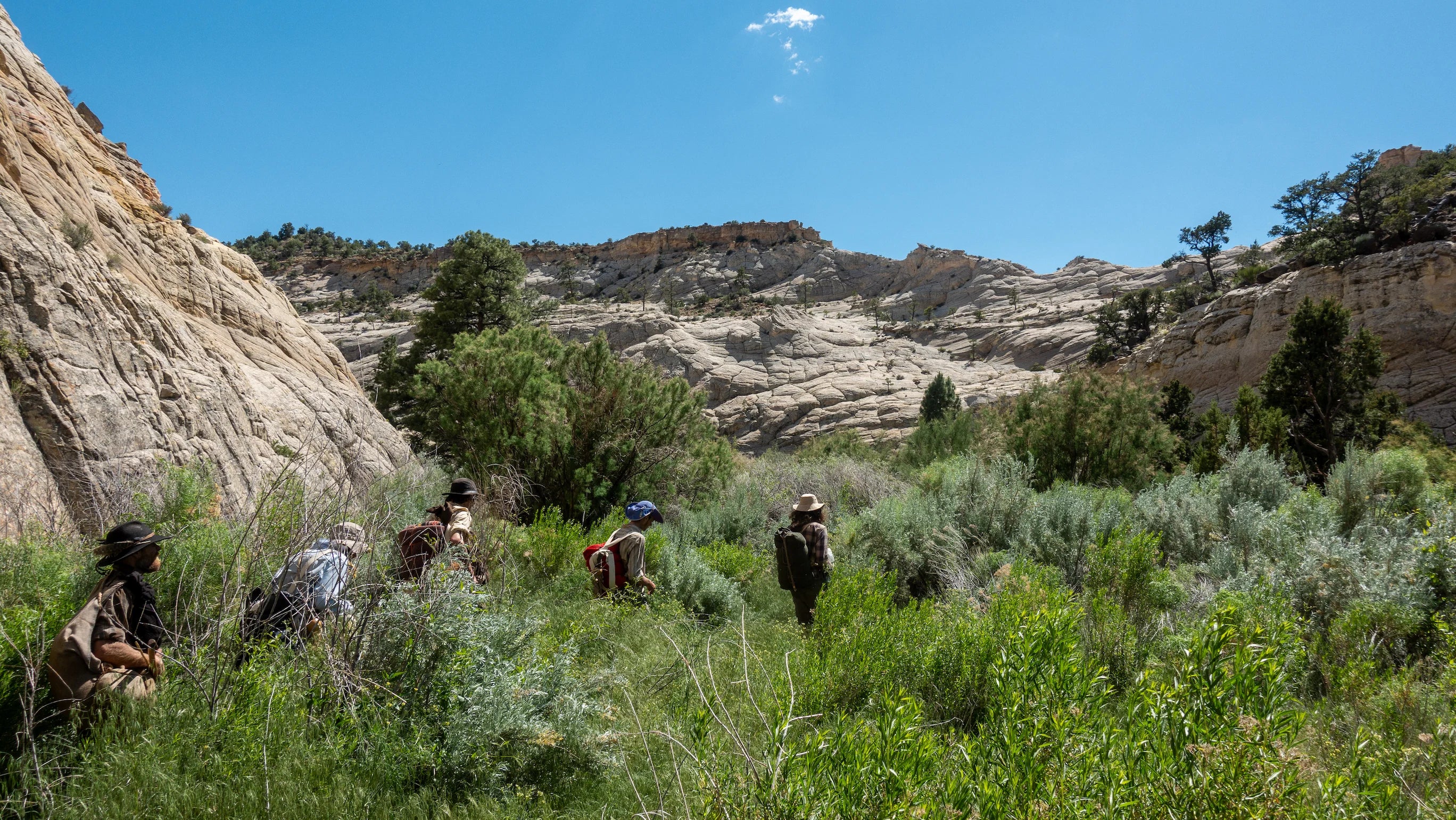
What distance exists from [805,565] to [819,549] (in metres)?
0.21

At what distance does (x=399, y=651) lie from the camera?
3.55 metres

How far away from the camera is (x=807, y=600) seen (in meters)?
5.85

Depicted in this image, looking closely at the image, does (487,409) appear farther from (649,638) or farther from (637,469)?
(649,638)

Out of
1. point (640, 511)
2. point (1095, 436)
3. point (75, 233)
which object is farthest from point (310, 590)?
point (1095, 436)

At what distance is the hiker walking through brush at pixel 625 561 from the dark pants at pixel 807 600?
1.37m

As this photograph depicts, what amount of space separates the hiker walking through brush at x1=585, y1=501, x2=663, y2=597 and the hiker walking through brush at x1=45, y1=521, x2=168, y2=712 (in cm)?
312

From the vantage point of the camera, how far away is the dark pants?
5820 mm

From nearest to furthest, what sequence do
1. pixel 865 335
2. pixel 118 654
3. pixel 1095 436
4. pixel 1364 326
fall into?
pixel 118 654 < pixel 1095 436 < pixel 1364 326 < pixel 865 335

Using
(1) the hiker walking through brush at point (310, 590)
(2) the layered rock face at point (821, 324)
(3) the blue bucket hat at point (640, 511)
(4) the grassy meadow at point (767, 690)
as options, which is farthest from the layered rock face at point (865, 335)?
(1) the hiker walking through brush at point (310, 590)

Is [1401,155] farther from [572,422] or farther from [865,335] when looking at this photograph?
[572,422]

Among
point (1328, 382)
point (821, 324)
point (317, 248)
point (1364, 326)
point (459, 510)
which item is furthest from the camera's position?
point (317, 248)

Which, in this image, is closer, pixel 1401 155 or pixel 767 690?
pixel 767 690

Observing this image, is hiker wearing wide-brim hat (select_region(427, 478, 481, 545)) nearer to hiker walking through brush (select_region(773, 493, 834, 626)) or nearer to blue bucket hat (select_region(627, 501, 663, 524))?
blue bucket hat (select_region(627, 501, 663, 524))

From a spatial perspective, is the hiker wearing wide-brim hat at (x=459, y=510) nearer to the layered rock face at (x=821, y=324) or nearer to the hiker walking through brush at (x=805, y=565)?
the hiker walking through brush at (x=805, y=565)
